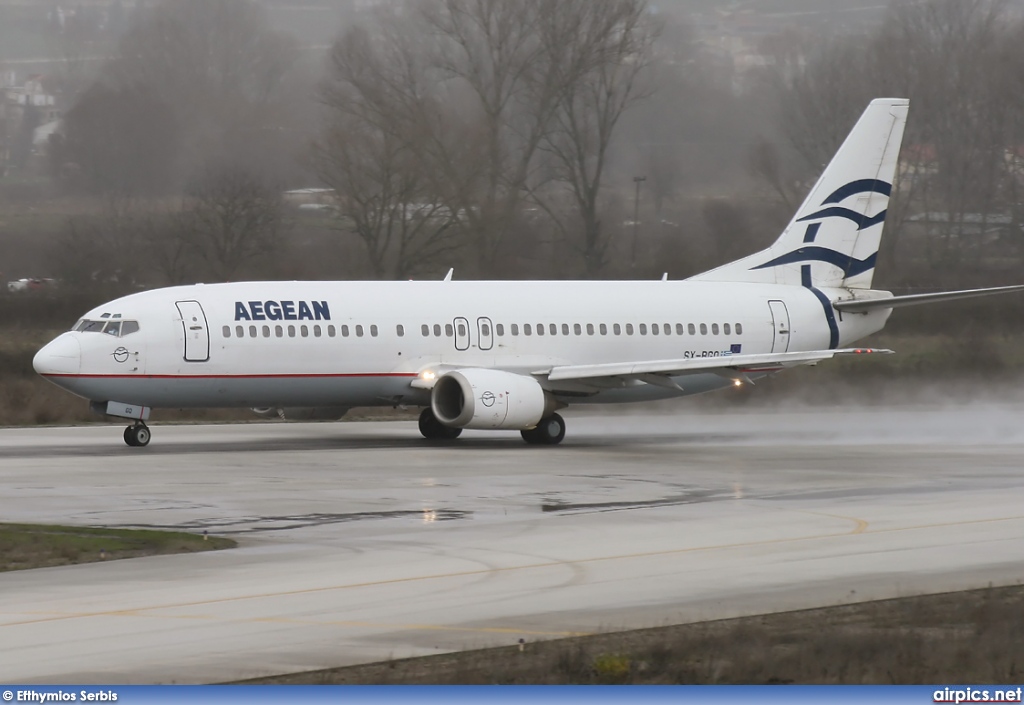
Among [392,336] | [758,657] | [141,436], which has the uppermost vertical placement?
[392,336]

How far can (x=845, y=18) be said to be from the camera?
136500 millimetres

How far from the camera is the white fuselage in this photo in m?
31.0

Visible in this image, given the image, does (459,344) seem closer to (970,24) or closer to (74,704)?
(74,704)

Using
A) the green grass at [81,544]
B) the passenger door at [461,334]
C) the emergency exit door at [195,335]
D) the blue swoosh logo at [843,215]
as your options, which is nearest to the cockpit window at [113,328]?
the emergency exit door at [195,335]

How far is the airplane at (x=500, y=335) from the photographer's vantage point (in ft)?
102

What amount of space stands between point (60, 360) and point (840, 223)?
19545 millimetres

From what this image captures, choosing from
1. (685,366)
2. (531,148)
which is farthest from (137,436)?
(531,148)

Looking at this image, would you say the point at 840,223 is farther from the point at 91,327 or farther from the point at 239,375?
the point at 91,327

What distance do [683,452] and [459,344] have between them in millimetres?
5504

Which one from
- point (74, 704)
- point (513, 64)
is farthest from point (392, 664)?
point (513, 64)

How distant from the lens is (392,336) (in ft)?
108

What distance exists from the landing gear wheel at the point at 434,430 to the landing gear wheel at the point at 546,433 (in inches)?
77.8

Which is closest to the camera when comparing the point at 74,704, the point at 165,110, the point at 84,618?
the point at 74,704

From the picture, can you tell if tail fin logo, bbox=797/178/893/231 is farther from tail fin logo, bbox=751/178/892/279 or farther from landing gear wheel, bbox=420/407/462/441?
landing gear wheel, bbox=420/407/462/441
